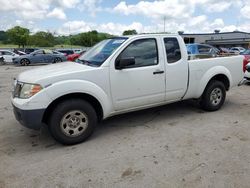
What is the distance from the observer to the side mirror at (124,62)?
4117mm

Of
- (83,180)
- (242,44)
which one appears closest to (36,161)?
(83,180)

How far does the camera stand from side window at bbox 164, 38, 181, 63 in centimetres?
480

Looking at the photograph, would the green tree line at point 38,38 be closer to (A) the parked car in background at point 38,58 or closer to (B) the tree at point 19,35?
(B) the tree at point 19,35

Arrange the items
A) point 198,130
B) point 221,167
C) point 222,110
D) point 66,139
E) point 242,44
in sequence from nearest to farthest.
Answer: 1. point 221,167
2. point 66,139
3. point 198,130
4. point 222,110
5. point 242,44

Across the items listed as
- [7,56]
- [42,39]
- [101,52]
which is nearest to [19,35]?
[42,39]

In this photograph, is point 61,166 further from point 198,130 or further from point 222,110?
point 222,110

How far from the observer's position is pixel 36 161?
139 inches

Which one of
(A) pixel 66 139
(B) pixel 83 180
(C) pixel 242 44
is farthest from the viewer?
(C) pixel 242 44

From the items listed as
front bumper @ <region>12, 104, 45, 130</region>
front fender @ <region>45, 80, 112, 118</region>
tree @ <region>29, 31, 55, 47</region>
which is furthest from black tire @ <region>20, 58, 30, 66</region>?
tree @ <region>29, 31, 55, 47</region>

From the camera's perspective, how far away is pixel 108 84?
13.6ft

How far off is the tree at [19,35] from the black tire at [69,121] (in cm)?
7304

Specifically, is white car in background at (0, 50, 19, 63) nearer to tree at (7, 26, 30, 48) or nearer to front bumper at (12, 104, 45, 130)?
front bumper at (12, 104, 45, 130)

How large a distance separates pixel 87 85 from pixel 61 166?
4.38ft

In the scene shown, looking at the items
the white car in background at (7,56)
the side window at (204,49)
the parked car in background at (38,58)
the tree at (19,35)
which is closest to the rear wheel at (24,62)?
the parked car in background at (38,58)
